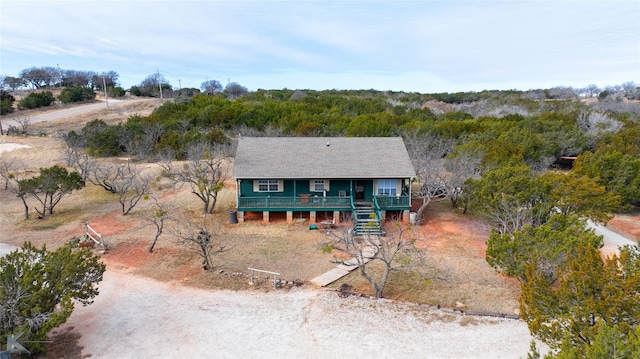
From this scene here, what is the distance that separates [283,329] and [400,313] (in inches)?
165

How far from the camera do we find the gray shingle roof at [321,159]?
2428cm

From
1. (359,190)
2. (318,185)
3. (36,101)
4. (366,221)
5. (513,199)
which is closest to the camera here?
(513,199)

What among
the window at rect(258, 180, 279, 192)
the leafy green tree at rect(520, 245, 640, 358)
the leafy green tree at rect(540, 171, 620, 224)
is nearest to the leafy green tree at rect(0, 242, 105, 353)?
the window at rect(258, 180, 279, 192)

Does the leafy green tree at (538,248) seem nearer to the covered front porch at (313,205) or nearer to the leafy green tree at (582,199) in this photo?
the leafy green tree at (582,199)


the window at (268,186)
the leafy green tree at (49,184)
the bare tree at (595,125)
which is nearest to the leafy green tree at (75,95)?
the leafy green tree at (49,184)

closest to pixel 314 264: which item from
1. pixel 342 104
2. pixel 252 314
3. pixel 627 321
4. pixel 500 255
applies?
pixel 252 314

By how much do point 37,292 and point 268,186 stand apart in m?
14.4

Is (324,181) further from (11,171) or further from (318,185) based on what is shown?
(11,171)

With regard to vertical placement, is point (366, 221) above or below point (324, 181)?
below

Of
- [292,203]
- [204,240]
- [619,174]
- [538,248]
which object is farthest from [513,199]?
[204,240]

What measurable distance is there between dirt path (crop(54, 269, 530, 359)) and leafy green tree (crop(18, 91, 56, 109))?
6902cm

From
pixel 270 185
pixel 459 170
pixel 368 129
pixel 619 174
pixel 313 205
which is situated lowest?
pixel 313 205

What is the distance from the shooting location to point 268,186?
25141 millimetres

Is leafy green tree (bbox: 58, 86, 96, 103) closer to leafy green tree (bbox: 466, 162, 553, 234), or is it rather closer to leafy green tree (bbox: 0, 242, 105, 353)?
leafy green tree (bbox: 0, 242, 105, 353)
